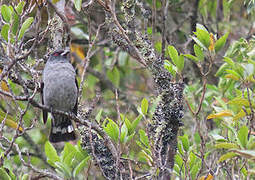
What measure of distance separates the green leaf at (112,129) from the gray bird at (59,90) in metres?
1.02

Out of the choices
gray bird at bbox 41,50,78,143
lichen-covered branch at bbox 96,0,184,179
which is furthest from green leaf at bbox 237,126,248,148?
gray bird at bbox 41,50,78,143

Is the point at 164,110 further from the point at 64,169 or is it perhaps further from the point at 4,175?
the point at 4,175

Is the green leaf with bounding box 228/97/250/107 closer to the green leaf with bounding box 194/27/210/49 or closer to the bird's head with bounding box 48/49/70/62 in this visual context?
the green leaf with bounding box 194/27/210/49

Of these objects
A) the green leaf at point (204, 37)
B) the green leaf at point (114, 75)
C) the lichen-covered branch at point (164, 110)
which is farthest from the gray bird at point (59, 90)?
the green leaf at point (114, 75)

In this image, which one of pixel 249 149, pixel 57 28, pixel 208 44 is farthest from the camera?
pixel 57 28

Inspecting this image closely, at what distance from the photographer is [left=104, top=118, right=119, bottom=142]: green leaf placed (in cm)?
→ 364

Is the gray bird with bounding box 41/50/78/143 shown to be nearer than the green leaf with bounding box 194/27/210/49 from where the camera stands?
No

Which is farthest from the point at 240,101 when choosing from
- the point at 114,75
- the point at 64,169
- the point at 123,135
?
the point at 114,75

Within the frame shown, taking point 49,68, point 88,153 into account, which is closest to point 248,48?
point 88,153

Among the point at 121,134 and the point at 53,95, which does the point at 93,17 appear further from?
the point at 121,134

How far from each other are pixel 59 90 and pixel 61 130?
17.6 inches

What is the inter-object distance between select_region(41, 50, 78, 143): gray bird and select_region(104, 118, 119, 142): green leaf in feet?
3.35

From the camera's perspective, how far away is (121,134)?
12.1ft

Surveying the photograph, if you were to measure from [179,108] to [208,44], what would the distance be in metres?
0.57
